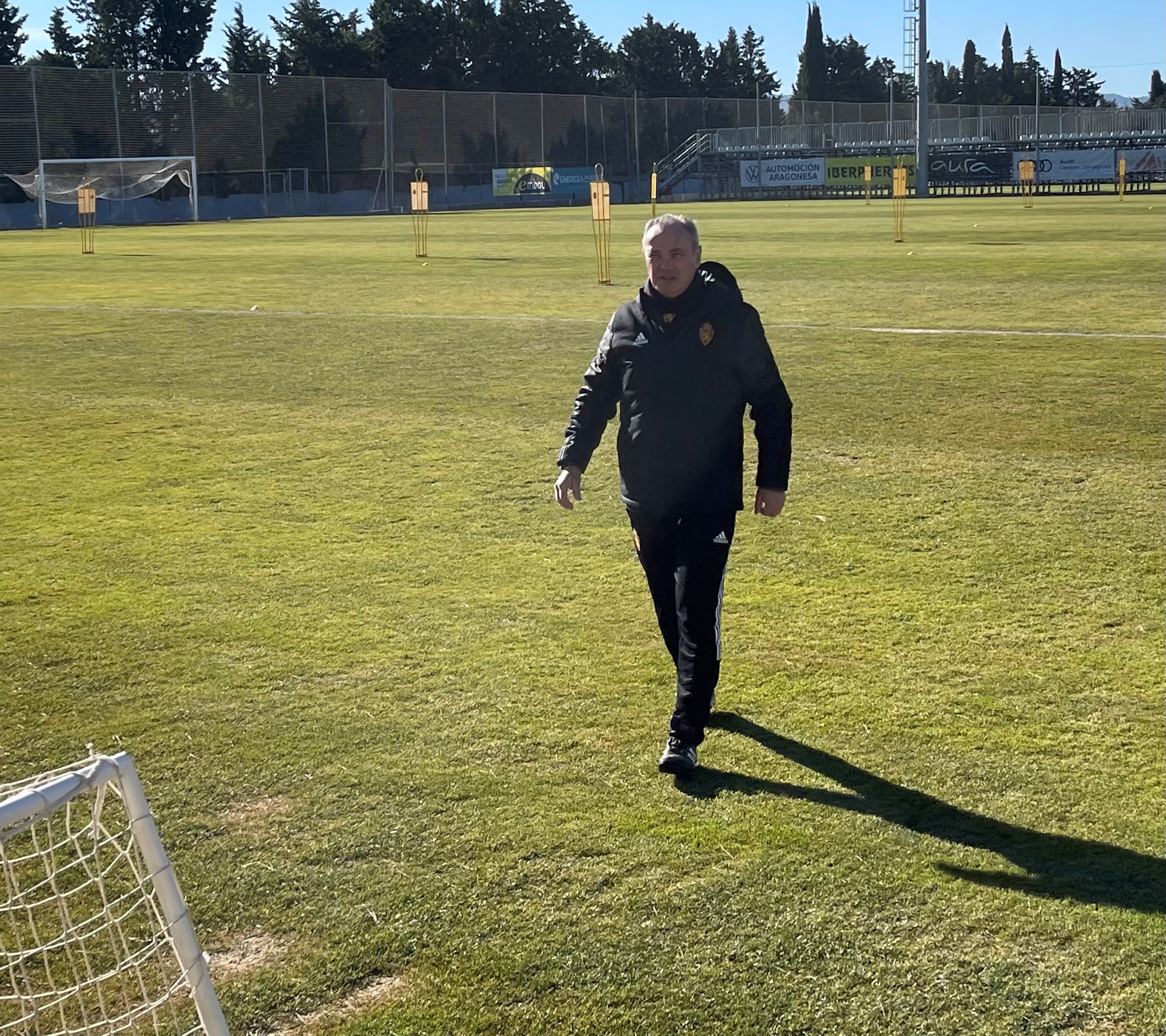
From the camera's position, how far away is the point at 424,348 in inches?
614

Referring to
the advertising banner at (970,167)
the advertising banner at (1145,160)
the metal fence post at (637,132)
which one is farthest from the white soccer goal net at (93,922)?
the metal fence post at (637,132)

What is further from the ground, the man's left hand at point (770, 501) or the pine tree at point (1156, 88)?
the pine tree at point (1156, 88)

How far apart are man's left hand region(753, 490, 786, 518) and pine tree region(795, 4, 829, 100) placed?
125710mm

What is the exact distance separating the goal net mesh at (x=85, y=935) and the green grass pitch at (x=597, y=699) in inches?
7.0

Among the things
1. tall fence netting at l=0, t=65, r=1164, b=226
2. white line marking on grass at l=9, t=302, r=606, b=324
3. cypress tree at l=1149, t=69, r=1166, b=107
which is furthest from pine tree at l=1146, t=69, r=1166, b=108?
white line marking on grass at l=9, t=302, r=606, b=324

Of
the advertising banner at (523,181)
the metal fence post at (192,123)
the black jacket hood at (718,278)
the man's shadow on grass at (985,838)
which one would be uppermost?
the metal fence post at (192,123)

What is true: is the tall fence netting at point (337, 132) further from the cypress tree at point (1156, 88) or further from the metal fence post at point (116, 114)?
the cypress tree at point (1156, 88)

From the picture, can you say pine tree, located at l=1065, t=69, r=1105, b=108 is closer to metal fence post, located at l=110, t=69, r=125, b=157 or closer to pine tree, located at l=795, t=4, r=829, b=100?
pine tree, located at l=795, t=4, r=829, b=100

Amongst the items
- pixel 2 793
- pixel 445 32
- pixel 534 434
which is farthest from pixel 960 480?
pixel 445 32

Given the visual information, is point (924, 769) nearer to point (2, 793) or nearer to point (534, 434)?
point (2, 793)

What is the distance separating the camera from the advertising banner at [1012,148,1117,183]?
58.0 meters

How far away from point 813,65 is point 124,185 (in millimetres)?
82592

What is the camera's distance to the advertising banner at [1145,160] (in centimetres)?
5750

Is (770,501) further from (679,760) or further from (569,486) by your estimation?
(679,760)
